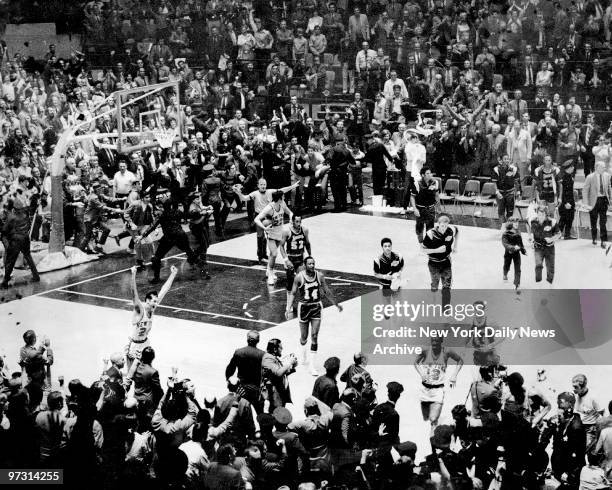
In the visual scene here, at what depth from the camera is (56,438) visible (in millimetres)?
13258

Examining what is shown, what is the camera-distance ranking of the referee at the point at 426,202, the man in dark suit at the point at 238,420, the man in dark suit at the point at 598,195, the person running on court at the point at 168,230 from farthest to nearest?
the man in dark suit at the point at 598,195
the referee at the point at 426,202
the person running on court at the point at 168,230
the man in dark suit at the point at 238,420

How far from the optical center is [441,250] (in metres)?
18.8

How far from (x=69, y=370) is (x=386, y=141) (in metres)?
12.4

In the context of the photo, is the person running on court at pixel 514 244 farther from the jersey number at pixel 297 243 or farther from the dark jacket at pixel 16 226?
the dark jacket at pixel 16 226

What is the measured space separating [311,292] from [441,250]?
2.80m

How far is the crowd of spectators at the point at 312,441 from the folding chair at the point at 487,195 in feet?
43.0

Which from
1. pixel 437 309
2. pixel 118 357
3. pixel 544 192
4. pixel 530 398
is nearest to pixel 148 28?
pixel 544 192

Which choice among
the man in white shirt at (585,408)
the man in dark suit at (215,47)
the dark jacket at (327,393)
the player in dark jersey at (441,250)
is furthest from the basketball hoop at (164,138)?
the man in white shirt at (585,408)

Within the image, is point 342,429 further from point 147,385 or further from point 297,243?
point 297,243

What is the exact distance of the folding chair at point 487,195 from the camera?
27000 millimetres

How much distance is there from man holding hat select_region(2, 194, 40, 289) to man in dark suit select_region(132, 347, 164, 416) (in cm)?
785

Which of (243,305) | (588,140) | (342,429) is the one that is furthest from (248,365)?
(588,140)

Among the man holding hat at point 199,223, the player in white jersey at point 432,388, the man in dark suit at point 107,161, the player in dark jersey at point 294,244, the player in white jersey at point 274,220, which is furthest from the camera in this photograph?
the man in dark suit at point 107,161

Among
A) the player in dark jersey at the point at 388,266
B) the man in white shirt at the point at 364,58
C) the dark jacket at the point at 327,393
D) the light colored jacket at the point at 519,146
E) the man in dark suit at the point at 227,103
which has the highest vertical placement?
the man in white shirt at the point at 364,58
